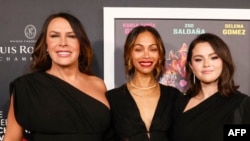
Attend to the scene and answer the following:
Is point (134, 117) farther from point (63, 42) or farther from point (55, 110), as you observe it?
point (63, 42)

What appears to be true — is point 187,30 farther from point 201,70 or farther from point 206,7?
point 201,70

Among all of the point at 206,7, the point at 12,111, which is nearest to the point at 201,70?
the point at 206,7

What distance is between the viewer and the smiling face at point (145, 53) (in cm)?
167

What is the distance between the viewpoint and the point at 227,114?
58.0 inches

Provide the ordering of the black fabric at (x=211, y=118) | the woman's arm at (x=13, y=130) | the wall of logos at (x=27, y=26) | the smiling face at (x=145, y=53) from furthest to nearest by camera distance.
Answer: the wall of logos at (x=27, y=26)
the smiling face at (x=145, y=53)
the woman's arm at (x=13, y=130)
the black fabric at (x=211, y=118)

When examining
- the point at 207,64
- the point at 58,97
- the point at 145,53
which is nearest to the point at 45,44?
the point at 58,97

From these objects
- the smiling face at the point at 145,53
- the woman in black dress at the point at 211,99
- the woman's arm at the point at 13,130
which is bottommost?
the woman's arm at the point at 13,130

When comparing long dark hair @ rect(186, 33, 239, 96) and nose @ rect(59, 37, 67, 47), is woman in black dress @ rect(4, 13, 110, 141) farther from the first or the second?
long dark hair @ rect(186, 33, 239, 96)

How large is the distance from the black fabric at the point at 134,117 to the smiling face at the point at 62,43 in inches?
12.2

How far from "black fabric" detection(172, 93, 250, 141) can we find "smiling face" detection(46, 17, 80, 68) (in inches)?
23.9

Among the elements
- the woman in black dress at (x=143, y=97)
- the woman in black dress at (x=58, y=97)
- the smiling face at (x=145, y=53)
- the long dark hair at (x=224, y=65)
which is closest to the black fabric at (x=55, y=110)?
the woman in black dress at (x=58, y=97)

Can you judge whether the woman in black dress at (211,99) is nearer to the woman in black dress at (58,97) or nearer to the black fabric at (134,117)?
the black fabric at (134,117)

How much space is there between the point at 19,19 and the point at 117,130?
0.86 m

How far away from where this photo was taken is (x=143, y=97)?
1722mm
